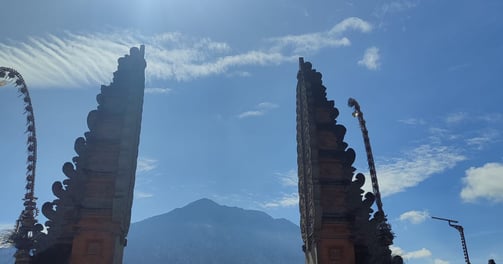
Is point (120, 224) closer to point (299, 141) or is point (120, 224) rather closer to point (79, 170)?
point (79, 170)

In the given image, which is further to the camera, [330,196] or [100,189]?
[330,196]

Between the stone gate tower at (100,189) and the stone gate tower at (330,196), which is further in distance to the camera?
the stone gate tower at (330,196)

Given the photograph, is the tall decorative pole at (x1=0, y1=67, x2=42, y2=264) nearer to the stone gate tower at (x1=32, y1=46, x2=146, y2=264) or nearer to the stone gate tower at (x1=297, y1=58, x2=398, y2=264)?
the stone gate tower at (x1=32, y1=46, x2=146, y2=264)

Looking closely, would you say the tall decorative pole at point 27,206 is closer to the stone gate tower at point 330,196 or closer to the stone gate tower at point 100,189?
the stone gate tower at point 100,189

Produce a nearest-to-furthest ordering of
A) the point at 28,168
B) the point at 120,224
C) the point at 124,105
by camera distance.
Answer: the point at 120,224
the point at 124,105
the point at 28,168

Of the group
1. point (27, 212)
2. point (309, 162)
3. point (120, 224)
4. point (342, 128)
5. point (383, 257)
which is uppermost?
point (342, 128)

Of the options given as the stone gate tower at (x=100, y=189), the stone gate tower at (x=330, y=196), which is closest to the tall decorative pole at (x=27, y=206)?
the stone gate tower at (x=100, y=189)

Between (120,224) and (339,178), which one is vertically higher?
(339,178)

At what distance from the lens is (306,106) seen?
17.6 meters

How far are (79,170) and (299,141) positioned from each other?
9375mm

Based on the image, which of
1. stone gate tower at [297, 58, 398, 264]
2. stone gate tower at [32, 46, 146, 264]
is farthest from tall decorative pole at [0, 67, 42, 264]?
stone gate tower at [297, 58, 398, 264]

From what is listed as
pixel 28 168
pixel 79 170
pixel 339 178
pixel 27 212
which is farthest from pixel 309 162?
pixel 28 168

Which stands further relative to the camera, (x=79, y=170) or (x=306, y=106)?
(x=306, y=106)

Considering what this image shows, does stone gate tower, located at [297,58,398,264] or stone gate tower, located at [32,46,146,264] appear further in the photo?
stone gate tower, located at [297,58,398,264]
